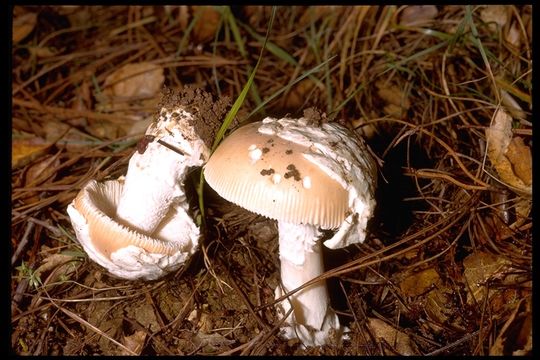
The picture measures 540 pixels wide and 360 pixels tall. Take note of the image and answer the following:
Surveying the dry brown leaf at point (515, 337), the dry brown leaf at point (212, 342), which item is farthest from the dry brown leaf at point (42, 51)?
the dry brown leaf at point (515, 337)

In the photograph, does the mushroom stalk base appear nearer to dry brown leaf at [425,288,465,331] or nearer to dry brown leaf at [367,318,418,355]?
dry brown leaf at [367,318,418,355]

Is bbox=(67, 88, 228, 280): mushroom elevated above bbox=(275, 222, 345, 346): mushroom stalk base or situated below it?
above

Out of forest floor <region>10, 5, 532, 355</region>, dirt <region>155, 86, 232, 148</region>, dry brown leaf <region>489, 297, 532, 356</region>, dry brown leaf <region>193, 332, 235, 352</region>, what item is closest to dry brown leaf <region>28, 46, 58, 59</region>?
forest floor <region>10, 5, 532, 355</region>

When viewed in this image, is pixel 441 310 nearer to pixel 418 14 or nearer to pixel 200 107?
pixel 200 107

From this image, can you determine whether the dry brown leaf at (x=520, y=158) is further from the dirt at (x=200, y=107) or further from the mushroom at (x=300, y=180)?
the dirt at (x=200, y=107)

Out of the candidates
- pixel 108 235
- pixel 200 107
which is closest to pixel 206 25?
pixel 200 107
